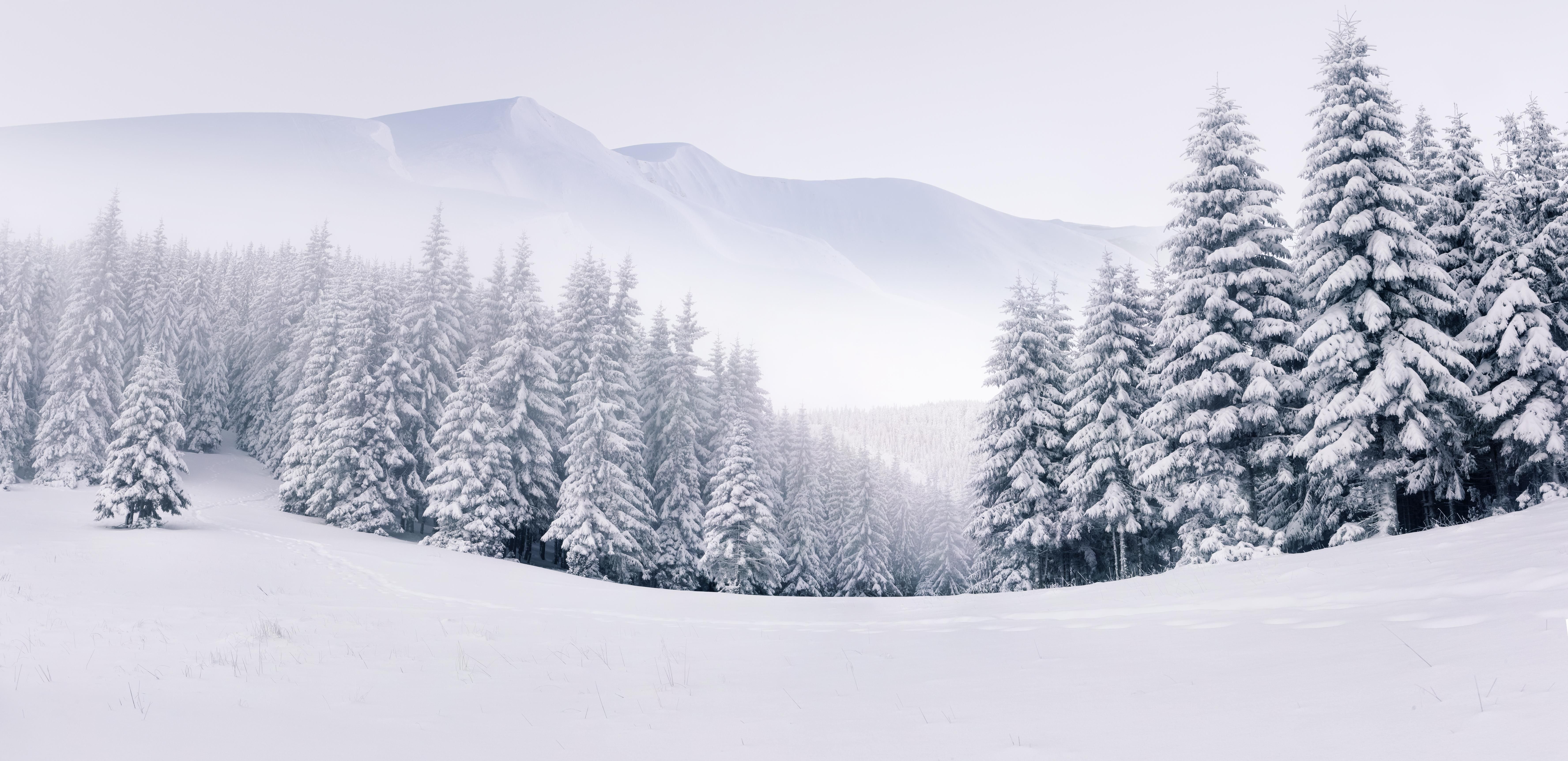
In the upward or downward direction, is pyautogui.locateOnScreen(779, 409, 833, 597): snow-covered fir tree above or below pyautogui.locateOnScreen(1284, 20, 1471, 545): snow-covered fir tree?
below

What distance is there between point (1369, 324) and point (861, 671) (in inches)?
681

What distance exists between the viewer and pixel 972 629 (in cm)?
1149

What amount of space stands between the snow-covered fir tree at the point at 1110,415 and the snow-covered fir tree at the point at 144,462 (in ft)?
105

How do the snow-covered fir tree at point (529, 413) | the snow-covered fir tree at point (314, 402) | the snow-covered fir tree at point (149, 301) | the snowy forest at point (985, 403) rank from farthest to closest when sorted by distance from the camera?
the snow-covered fir tree at point (149, 301) < the snow-covered fir tree at point (314, 402) < the snow-covered fir tree at point (529, 413) < the snowy forest at point (985, 403)

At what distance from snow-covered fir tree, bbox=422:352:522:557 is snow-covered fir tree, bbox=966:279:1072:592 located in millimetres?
19779

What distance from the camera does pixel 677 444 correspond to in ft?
124

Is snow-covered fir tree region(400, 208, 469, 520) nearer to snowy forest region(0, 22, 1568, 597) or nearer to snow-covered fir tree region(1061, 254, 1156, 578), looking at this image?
snowy forest region(0, 22, 1568, 597)

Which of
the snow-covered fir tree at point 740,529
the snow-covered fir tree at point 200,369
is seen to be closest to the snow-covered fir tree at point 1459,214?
the snow-covered fir tree at point 740,529

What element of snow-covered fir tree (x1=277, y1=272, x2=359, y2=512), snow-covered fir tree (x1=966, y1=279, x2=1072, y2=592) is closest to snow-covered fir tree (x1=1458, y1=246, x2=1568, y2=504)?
snow-covered fir tree (x1=966, y1=279, x2=1072, y2=592)

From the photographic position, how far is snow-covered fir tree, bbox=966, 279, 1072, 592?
27.3m

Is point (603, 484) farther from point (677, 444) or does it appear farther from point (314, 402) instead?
point (314, 402)

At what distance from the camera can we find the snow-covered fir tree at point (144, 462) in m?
26.4

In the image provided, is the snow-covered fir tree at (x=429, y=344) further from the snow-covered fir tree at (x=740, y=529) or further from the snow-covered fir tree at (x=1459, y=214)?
the snow-covered fir tree at (x=1459, y=214)

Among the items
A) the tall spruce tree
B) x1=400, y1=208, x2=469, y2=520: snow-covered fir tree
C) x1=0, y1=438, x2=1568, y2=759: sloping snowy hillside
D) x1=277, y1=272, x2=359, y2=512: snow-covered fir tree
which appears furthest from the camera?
x1=400, y1=208, x2=469, y2=520: snow-covered fir tree
